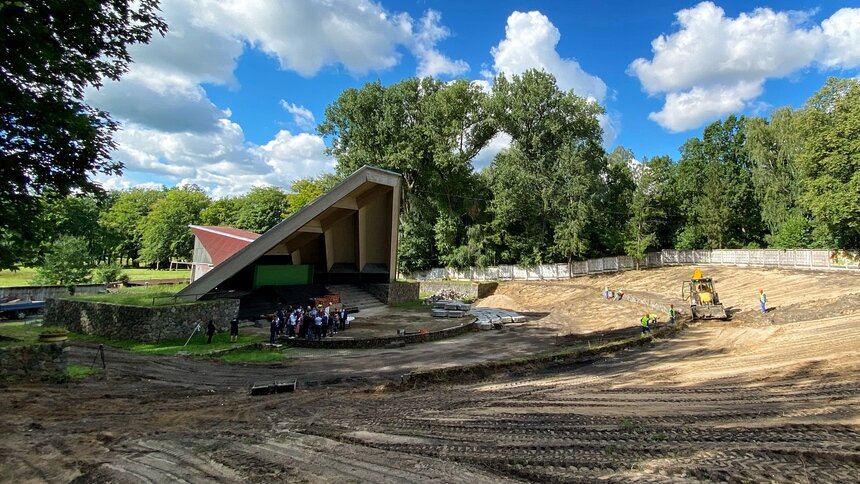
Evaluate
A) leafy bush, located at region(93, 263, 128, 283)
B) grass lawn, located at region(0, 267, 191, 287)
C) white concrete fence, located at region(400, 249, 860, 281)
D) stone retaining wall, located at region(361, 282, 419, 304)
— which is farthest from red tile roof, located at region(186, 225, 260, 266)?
white concrete fence, located at region(400, 249, 860, 281)

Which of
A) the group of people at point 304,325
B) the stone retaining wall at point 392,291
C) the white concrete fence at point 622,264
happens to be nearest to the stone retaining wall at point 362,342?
the group of people at point 304,325

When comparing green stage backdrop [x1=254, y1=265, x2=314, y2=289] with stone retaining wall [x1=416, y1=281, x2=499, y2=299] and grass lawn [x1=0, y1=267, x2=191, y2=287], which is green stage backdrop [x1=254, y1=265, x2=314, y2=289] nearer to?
stone retaining wall [x1=416, y1=281, x2=499, y2=299]

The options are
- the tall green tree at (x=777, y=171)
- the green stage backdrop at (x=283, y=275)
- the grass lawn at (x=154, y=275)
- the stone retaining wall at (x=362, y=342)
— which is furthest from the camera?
the grass lawn at (x=154, y=275)

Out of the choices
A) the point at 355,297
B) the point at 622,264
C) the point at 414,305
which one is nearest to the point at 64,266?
the point at 355,297

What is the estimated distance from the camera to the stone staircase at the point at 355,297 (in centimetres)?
3059

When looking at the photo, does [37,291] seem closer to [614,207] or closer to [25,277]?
[25,277]

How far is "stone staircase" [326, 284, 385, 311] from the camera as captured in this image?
3059 centimetres

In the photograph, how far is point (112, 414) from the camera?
28.7ft

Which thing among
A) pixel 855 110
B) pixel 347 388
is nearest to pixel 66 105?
pixel 347 388

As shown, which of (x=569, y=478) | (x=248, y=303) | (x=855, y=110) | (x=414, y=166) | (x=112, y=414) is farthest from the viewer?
(x=414, y=166)

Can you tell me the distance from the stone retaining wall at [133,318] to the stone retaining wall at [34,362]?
6550 millimetres

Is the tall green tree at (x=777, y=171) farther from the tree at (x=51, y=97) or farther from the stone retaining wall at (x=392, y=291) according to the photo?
the tree at (x=51, y=97)

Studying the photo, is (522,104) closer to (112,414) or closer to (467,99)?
(467,99)

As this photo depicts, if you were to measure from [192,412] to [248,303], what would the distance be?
18053mm
